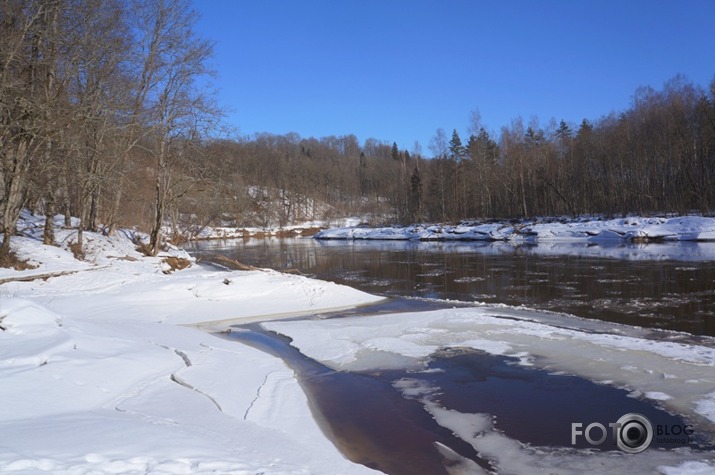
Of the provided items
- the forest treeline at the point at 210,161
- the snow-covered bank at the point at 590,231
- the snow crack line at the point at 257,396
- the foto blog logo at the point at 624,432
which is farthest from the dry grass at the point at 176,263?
the snow-covered bank at the point at 590,231

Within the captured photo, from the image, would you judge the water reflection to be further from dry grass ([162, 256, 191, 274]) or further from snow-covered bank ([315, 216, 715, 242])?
snow-covered bank ([315, 216, 715, 242])

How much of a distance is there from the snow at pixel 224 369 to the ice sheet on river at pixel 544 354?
0.09 ft

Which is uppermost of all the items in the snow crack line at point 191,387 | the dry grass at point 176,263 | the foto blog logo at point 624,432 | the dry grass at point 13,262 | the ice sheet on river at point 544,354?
the dry grass at point 13,262

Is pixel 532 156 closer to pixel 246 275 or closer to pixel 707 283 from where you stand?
pixel 707 283

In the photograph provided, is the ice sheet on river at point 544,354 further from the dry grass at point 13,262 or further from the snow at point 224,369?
the dry grass at point 13,262

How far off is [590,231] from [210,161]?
114ft

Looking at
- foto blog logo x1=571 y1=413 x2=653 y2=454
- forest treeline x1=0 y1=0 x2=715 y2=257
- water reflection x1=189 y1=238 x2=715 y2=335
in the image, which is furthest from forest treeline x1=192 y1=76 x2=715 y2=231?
foto blog logo x1=571 y1=413 x2=653 y2=454

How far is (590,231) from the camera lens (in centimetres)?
4303

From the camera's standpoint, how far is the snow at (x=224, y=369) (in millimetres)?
4020

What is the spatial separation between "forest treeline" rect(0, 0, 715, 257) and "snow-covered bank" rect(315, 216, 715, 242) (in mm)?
9237

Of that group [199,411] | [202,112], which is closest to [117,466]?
[199,411]

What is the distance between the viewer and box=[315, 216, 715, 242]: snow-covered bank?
3766cm

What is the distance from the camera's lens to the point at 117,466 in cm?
344

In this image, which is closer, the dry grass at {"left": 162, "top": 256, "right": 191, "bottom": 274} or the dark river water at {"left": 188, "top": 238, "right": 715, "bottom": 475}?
the dark river water at {"left": 188, "top": 238, "right": 715, "bottom": 475}
